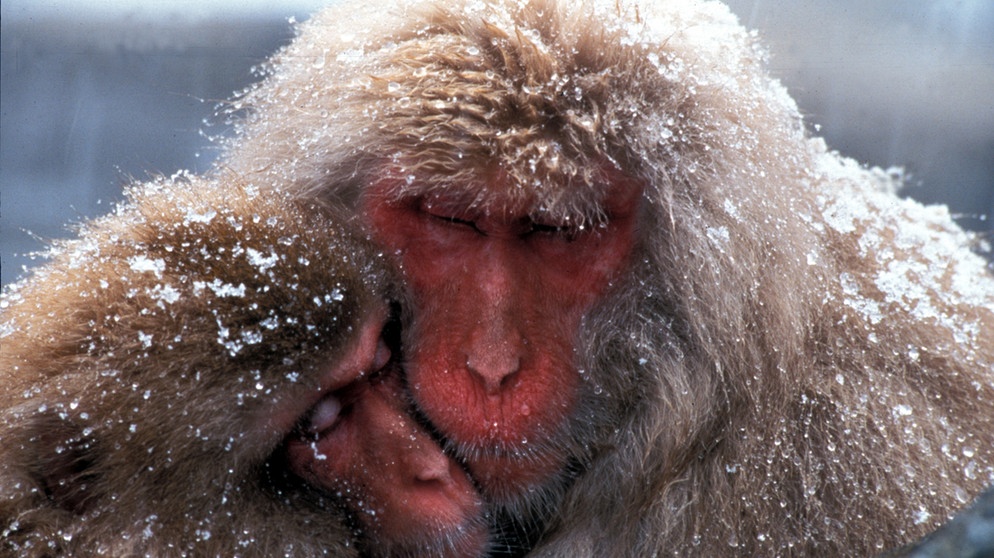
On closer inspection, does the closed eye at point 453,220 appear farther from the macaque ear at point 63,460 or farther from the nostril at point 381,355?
the macaque ear at point 63,460

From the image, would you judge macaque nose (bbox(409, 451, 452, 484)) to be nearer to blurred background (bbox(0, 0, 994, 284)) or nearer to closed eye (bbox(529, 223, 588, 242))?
closed eye (bbox(529, 223, 588, 242))

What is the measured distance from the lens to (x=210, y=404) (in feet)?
6.14

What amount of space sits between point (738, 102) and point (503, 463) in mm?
980

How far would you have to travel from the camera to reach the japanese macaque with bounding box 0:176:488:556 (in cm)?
185

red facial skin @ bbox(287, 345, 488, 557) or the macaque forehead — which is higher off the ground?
the macaque forehead

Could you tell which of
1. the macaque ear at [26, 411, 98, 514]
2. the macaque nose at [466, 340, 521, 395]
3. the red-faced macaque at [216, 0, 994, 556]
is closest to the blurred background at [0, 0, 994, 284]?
the red-faced macaque at [216, 0, 994, 556]

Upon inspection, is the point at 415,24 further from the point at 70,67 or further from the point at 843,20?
the point at 70,67

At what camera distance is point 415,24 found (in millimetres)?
2193

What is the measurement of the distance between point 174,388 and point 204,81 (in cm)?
214

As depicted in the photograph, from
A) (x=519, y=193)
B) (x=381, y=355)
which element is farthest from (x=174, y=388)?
(x=519, y=193)

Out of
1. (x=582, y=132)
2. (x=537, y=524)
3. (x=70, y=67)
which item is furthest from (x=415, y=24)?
(x=70, y=67)

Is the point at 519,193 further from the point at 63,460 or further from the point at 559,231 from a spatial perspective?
the point at 63,460

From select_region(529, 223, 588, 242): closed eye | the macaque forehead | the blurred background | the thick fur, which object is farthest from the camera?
the blurred background

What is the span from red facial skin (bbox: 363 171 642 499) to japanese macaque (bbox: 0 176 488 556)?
119 millimetres
